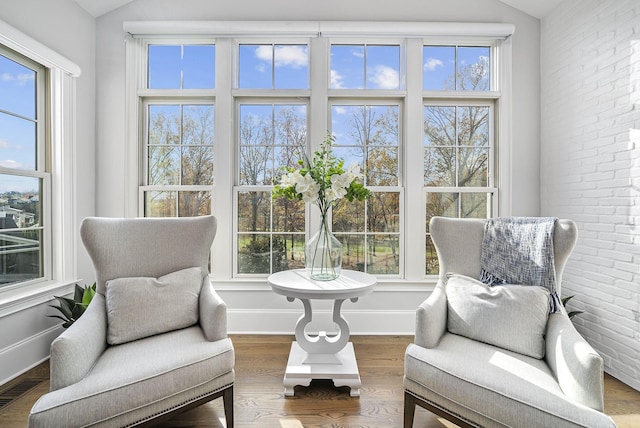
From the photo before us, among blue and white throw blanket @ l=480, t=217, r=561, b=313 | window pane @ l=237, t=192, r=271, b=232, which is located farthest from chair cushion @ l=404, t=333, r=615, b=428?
window pane @ l=237, t=192, r=271, b=232

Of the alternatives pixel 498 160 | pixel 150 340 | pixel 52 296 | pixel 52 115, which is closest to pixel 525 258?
pixel 498 160

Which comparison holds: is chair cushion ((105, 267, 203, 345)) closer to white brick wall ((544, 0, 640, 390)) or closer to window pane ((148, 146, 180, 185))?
window pane ((148, 146, 180, 185))

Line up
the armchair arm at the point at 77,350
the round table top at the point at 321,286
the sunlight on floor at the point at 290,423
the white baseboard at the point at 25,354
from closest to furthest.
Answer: the armchair arm at the point at 77,350, the sunlight on floor at the point at 290,423, the round table top at the point at 321,286, the white baseboard at the point at 25,354

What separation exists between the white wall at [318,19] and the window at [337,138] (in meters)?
0.16

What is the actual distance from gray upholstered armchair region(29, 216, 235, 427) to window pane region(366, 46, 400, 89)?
187cm

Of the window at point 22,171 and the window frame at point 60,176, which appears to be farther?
the window frame at point 60,176

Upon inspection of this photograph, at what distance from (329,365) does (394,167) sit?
170 cm

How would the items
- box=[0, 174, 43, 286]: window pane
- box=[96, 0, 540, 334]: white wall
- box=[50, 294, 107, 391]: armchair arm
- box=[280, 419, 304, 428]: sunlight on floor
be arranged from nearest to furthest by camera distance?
box=[50, 294, 107, 391]: armchair arm, box=[280, 419, 304, 428]: sunlight on floor, box=[0, 174, 43, 286]: window pane, box=[96, 0, 540, 334]: white wall

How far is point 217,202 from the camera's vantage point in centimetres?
284

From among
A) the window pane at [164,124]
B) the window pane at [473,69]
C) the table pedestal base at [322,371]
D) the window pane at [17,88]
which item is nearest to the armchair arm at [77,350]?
the table pedestal base at [322,371]

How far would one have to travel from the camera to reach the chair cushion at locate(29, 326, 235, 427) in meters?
1.22

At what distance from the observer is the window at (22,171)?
7.11 ft

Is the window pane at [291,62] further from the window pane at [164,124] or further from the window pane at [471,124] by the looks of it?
the window pane at [471,124]

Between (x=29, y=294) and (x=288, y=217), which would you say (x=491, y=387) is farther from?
(x=29, y=294)
